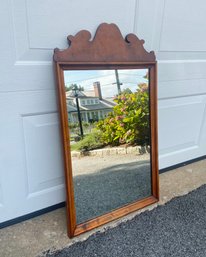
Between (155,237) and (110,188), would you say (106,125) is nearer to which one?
(110,188)

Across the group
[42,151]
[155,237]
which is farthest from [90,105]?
[155,237]

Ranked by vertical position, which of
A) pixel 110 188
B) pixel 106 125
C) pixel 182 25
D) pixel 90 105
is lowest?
pixel 110 188

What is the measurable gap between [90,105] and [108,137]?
232 mm

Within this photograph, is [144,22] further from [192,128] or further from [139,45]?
[192,128]

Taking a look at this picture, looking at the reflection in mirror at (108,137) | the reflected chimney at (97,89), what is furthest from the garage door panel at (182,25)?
the reflected chimney at (97,89)

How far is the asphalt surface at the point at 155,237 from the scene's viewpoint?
119cm

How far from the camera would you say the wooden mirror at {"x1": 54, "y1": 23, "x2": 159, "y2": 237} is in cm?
118

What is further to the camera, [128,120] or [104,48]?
[128,120]

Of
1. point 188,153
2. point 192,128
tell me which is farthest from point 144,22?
point 188,153

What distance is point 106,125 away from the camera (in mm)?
1316

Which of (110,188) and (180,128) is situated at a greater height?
(180,128)

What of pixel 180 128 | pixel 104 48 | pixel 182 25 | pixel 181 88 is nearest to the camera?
pixel 104 48

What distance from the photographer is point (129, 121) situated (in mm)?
1400

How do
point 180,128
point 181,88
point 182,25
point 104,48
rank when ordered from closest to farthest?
point 104,48
point 182,25
point 181,88
point 180,128
